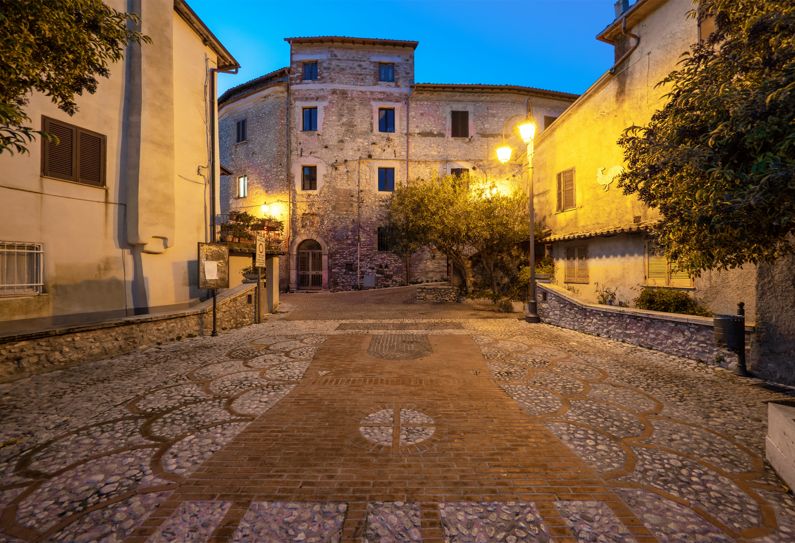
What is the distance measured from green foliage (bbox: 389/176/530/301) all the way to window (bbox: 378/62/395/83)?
899cm

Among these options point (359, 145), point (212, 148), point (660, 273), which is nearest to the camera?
point (660, 273)

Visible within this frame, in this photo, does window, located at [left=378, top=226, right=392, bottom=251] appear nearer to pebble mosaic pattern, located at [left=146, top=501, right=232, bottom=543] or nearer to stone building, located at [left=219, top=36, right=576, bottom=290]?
stone building, located at [left=219, top=36, right=576, bottom=290]

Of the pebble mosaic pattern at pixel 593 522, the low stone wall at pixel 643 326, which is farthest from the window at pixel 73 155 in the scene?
the low stone wall at pixel 643 326

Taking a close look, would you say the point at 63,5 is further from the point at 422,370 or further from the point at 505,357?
the point at 505,357

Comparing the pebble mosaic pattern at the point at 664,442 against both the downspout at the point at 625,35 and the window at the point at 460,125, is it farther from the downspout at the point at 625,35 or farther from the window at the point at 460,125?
the window at the point at 460,125

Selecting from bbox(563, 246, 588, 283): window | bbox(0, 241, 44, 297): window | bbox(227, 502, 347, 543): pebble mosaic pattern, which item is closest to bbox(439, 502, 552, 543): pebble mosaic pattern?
bbox(227, 502, 347, 543): pebble mosaic pattern

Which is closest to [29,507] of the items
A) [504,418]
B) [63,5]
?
[504,418]

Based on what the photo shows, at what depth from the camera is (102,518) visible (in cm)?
241

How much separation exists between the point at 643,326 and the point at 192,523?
342 inches

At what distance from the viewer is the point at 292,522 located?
2373 millimetres

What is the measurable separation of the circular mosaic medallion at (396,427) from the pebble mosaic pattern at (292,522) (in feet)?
3.23

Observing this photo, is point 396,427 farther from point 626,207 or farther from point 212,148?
point 212,148

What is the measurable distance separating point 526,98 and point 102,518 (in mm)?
25317

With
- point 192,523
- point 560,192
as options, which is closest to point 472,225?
point 560,192
